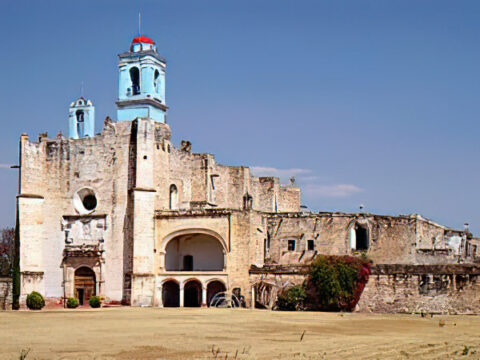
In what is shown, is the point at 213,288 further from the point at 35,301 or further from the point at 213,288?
the point at 35,301

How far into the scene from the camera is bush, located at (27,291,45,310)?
37750 millimetres

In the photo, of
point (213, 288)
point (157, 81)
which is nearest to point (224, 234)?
point (213, 288)

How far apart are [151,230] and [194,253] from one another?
406 cm

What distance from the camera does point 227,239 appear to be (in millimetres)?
37656

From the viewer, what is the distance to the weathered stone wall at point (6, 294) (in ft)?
131

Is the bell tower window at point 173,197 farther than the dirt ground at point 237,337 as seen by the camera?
Yes

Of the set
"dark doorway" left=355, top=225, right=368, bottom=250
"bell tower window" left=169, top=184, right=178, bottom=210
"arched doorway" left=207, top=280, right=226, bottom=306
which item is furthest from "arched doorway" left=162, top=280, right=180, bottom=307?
"dark doorway" left=355, top=225, right=368, bottom=250

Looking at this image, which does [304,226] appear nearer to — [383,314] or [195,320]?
[383,314]

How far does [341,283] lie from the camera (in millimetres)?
34625

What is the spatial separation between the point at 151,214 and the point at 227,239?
14.6ft

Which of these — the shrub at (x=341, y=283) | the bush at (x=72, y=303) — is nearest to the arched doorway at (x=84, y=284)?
the bush at (x=72, y=303)

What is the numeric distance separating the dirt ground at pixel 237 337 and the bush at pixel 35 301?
26.6 ft

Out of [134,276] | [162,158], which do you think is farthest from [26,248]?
[162,158]

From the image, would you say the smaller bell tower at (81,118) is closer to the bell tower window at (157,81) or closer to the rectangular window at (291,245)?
the bell tower window at (157,81)
